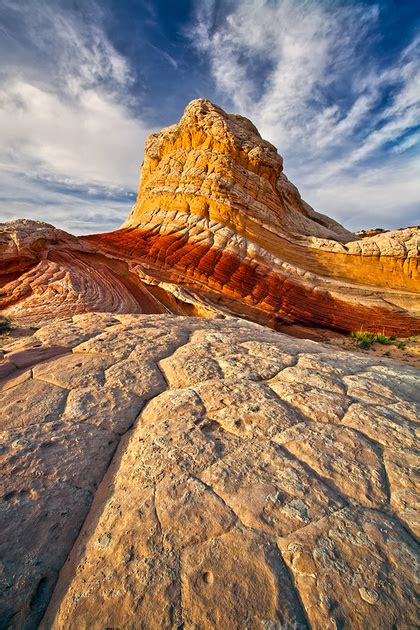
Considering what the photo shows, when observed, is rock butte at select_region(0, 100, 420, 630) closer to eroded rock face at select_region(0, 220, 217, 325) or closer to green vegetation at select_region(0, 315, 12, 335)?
green vegetation at select_region(0, 315, 12, 335)

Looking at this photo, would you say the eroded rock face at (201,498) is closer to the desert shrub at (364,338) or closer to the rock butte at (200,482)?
the rock butte at (200,482)

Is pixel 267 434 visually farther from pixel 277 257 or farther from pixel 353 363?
pixel 277 257

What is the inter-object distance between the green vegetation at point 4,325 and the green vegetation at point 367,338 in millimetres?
11506

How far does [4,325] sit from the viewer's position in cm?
774

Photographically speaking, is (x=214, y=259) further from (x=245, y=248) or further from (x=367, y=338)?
(x=367, y=338)

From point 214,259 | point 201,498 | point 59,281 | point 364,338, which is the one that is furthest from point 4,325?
point 364,338

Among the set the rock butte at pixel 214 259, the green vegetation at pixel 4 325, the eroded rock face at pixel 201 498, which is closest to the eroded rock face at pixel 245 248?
the rock butte at pixel 214 259

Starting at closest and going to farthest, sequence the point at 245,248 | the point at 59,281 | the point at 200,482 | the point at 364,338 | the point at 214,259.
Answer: the point at 200,482 < the point at 59,281 < the point at 364,338 < the point at 214,259 < the point at 245,248

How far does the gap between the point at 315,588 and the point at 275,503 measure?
48 cm

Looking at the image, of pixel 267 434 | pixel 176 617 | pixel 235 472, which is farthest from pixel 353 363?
pixel 176 617

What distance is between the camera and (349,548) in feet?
5.39

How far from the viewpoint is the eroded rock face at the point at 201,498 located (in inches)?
56.2

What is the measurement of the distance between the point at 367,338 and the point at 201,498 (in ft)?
36.4

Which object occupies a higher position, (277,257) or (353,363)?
(277,257)
